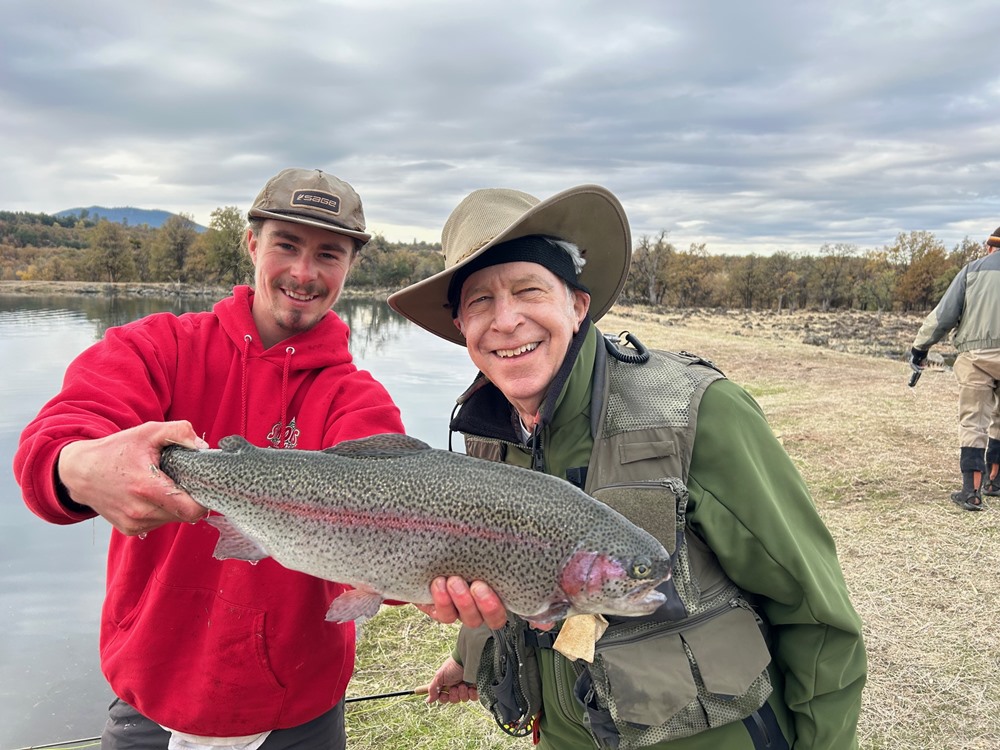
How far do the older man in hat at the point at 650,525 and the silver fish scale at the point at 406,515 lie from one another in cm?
13

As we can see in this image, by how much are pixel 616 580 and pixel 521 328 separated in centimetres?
111

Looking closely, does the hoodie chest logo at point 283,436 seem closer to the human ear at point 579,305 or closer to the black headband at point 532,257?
the black headband at point 532,257

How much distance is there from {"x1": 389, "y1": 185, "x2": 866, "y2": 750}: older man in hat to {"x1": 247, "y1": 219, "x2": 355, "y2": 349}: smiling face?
1.98 feet

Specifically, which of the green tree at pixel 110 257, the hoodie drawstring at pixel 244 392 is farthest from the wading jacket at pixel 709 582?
the green tree at pixel 110 257

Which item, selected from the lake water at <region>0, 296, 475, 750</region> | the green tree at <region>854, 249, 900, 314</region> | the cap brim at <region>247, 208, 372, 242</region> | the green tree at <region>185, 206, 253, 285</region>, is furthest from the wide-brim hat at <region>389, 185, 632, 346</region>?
the green tree at <region>854, 249, 900, 314</region>

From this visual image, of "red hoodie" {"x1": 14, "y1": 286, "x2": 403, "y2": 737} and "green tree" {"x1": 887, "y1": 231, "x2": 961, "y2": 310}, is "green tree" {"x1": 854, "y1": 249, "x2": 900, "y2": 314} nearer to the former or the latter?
"green tree" {"x1": 887, "y1": 231, "x2": 961, "y2": 310}

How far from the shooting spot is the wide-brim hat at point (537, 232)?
2.88 meters

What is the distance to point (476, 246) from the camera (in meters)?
2.94

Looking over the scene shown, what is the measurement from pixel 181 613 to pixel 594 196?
263 cm

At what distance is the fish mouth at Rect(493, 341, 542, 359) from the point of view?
9.42 ft

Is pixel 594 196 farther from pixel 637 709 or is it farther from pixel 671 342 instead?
pixel 671 342

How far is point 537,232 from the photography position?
3006 mm

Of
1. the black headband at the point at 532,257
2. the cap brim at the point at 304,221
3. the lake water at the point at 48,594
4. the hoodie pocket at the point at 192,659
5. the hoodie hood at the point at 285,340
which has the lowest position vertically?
the lake water at the point at 48,594

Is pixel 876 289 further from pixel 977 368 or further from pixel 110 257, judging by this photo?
pixel 110 257
